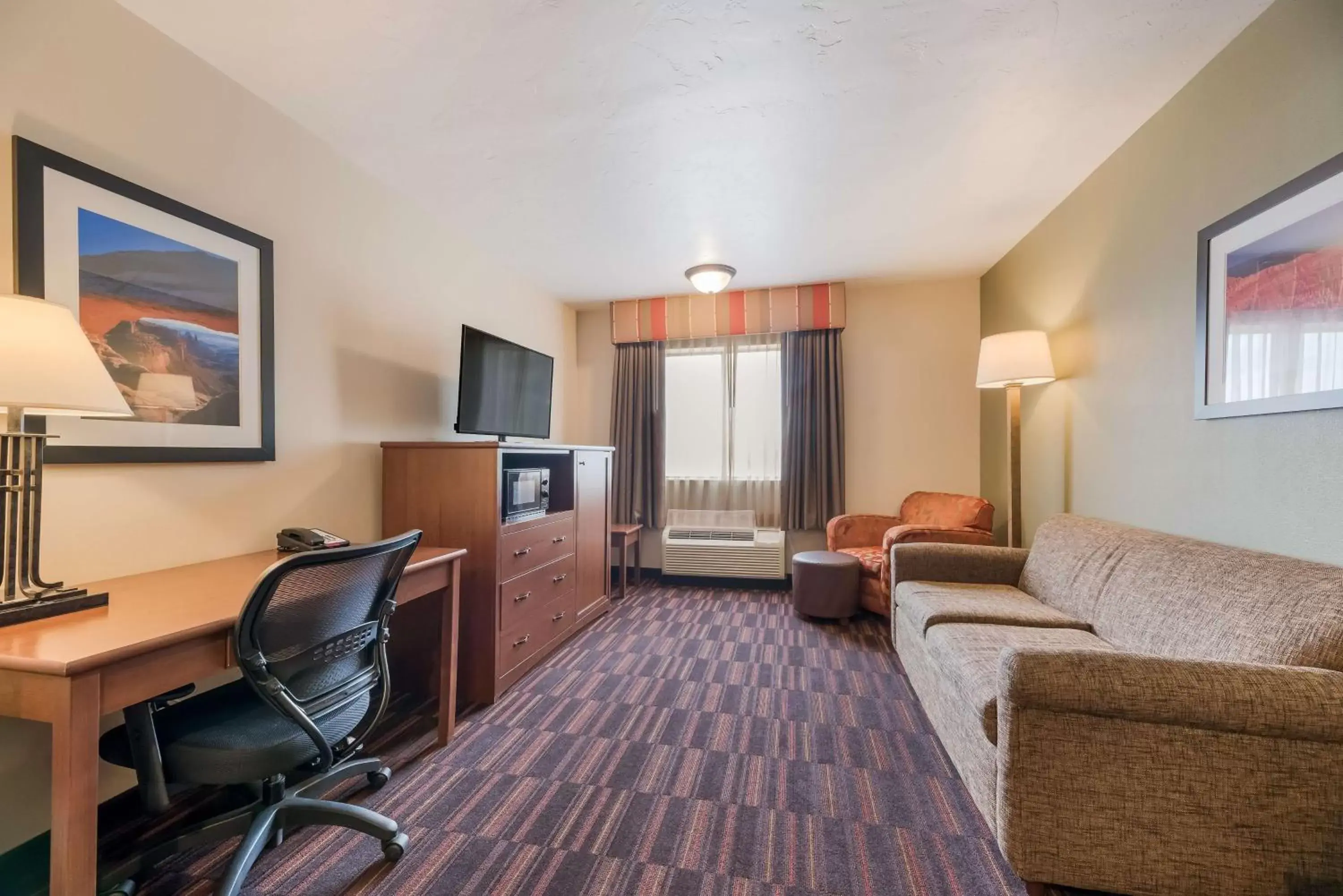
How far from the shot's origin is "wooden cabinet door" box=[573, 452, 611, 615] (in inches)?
128

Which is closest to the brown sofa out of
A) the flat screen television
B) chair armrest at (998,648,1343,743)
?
chair armrest at (998,648,1343,743)

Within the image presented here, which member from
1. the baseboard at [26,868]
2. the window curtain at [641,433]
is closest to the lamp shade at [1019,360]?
the window curtain at [641,433]

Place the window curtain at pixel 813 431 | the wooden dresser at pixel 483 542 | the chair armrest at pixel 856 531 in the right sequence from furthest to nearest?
the window curtain at pixel 813 431
the chair armrest at pixel 856 531
the wooden dresser at pixel 483 542

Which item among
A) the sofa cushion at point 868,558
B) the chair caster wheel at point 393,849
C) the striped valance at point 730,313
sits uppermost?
the striped valance at point 730,313

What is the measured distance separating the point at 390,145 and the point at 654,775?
2.81m

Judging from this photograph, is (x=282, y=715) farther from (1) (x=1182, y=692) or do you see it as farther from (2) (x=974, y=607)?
(2) (x=974, y=607)

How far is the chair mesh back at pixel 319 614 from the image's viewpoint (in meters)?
1.21

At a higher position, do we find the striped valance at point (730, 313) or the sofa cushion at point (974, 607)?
the striped valance at point (730, 313)

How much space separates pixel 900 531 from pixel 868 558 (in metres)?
0.44

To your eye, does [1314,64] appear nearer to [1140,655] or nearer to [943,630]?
[1140,655]

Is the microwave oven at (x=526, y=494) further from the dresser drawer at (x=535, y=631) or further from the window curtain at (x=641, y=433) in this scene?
the window curtain at (x=641, y=433)

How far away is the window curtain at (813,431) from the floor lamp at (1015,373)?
126cm

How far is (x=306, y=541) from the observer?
187 centimetres

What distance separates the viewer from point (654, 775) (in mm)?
1835
